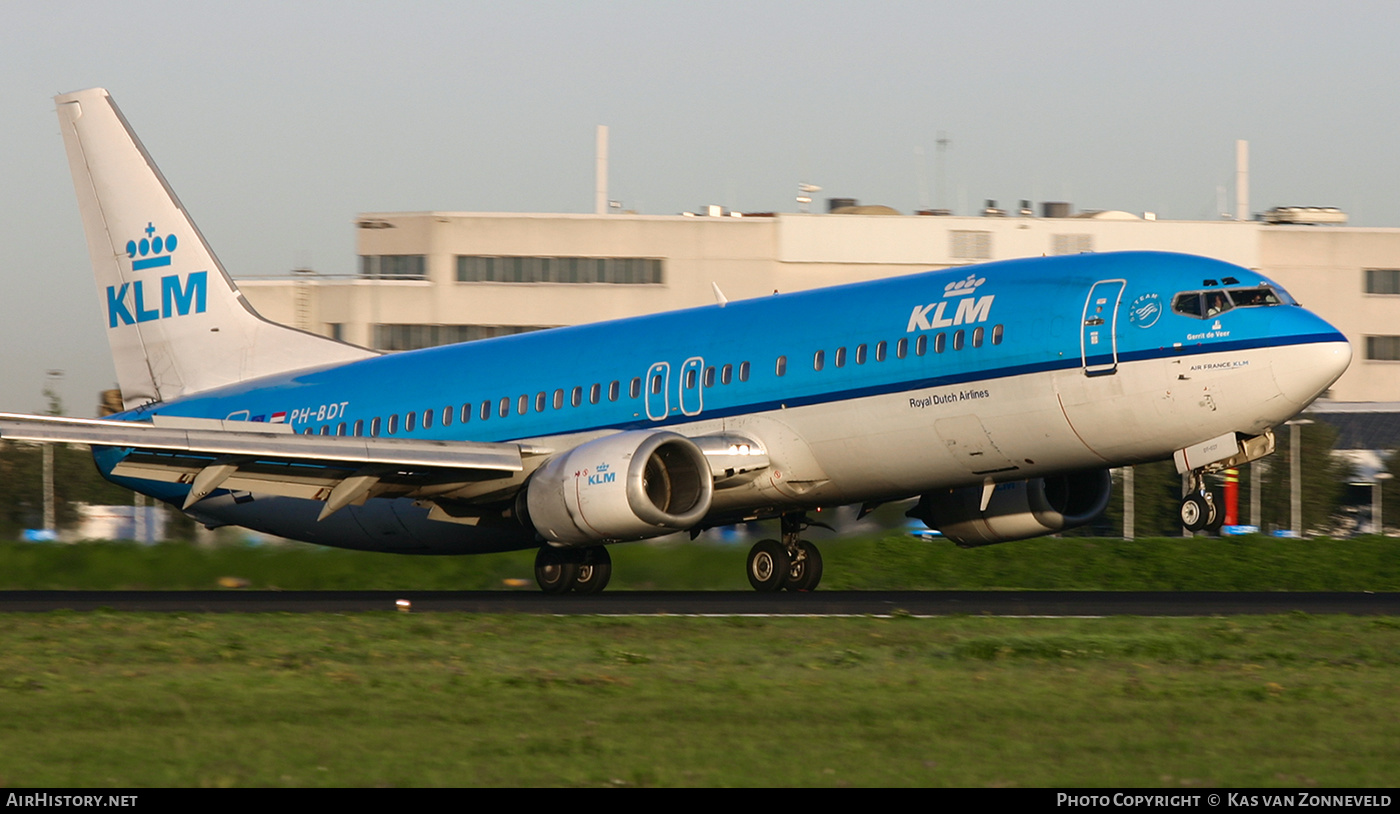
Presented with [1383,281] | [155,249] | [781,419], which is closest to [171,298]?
[155,249]

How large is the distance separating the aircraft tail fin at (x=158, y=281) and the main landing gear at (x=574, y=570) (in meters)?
7.88

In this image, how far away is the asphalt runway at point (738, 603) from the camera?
826 inches

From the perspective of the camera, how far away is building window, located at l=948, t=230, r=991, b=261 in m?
99.1

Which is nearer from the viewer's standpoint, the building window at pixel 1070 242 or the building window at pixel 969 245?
the building window at pixel 969 245

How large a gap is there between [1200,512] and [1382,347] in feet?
275

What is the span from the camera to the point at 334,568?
30.3 meters

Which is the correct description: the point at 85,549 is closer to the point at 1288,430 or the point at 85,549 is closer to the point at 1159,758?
the point at 1159,758

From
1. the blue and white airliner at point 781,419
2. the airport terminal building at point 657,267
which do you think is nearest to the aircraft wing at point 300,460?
the blue and white airliner at point 781,419

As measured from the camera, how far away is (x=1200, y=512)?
22.0 metres

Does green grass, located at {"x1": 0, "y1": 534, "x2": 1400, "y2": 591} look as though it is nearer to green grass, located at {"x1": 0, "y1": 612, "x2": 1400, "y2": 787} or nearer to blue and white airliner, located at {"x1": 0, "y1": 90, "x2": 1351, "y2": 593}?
blue and white airliner, located at {"x1": 0, "y1": 90, "x2": 1351, "y2": 593}

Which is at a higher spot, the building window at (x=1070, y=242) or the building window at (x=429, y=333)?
the building window at (x=1070, y=242)

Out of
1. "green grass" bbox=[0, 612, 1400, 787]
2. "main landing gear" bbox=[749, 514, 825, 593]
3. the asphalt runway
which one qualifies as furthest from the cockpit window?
"main landing gear" bbox=[749, 514, 825, 593]

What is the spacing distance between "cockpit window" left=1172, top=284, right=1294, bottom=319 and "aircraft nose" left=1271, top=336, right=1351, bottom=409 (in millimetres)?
934

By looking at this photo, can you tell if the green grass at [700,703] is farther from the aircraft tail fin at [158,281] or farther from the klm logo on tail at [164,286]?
the klm logo on tail at [164,286]
